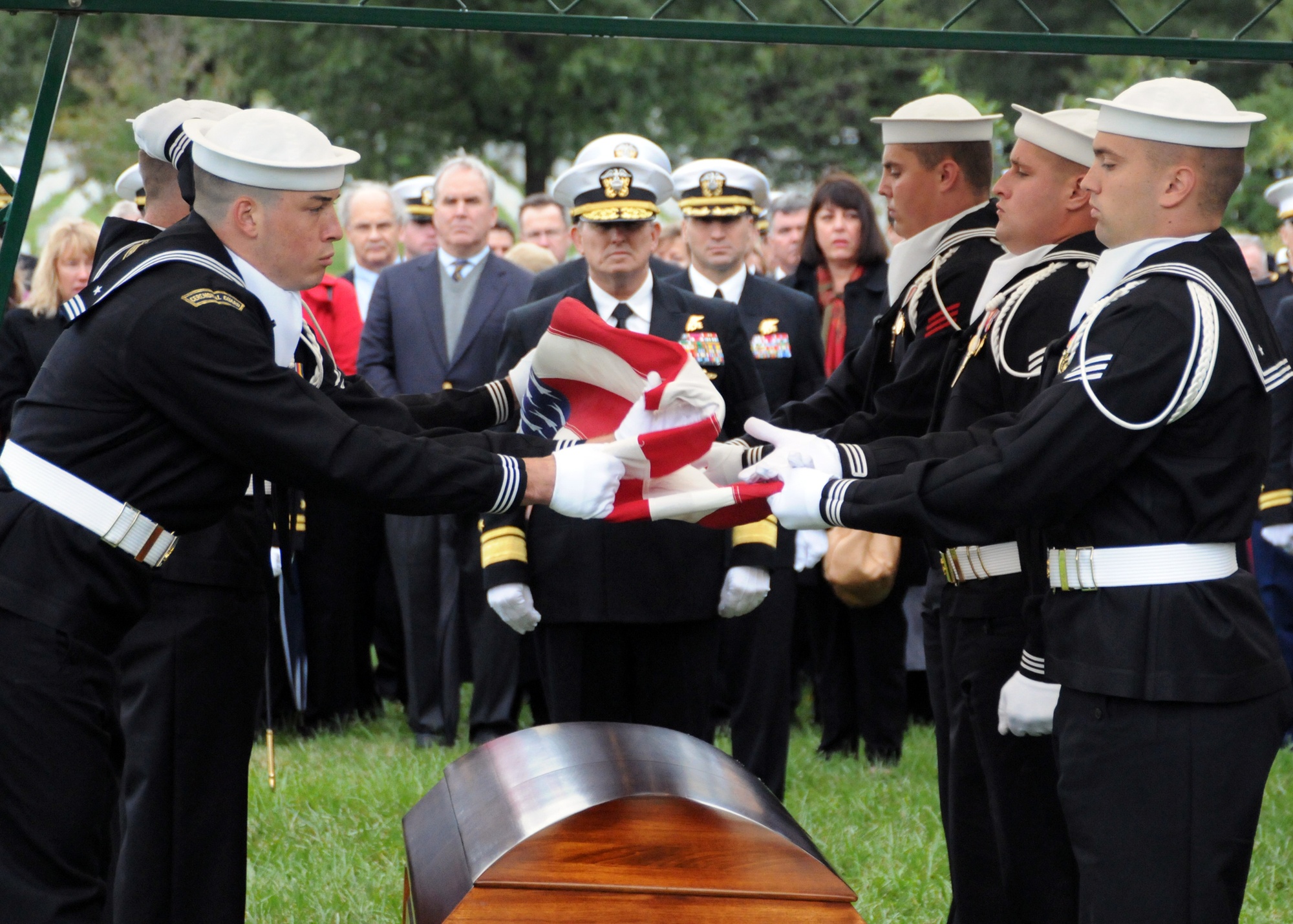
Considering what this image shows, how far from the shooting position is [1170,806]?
3049 millimetres

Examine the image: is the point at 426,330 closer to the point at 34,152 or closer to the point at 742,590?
the point at 742,590

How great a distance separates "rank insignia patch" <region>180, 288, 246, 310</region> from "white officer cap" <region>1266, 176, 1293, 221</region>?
18.3 feet

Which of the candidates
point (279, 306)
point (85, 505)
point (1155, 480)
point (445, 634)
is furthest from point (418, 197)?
point (1155, 480)

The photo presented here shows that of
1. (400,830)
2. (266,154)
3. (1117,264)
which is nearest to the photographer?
(1117,264)

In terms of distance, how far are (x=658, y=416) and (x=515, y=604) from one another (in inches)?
37.3

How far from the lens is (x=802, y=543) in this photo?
20.5 feet

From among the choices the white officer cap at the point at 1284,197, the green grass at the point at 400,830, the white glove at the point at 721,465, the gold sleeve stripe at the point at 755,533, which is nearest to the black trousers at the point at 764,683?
the green grass at the point at 400,830

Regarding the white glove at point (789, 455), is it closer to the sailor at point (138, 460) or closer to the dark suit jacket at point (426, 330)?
the sailor at point (138, 460)

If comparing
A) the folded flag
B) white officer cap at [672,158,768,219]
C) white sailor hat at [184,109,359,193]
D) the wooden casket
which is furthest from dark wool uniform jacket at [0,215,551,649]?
white officer cap at [672,158,768,219]

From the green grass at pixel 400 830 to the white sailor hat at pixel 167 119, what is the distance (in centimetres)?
225

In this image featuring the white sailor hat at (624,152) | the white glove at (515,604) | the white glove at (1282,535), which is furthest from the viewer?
the white glove at (1282,535)

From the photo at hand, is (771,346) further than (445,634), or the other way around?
(445,634)

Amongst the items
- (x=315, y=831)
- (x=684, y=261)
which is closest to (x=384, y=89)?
(x=684, y=261)

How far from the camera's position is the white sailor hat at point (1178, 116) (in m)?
3.19
